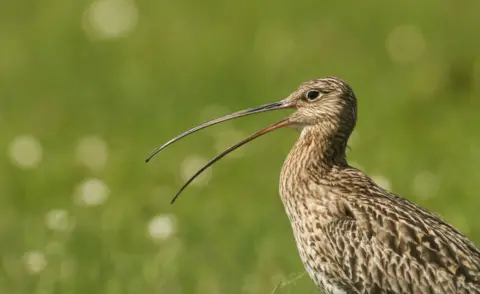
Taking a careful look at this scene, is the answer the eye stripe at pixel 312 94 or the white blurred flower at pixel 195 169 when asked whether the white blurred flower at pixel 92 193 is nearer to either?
the white blurred flower at pixel 195 169

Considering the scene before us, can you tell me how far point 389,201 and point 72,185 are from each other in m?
5.80

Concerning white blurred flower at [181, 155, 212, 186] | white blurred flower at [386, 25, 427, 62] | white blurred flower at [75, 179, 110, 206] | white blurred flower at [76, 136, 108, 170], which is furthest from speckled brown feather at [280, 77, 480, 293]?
white blurred flower at [386, 25, 427, 62]

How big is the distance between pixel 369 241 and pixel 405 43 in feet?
31.1

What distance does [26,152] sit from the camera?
578 inches

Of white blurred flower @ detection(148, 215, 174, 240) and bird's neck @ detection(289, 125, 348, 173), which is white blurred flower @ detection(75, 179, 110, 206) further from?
bird's neck @ detection(289, 125, 348, 173)

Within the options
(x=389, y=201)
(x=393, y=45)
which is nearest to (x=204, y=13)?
(x=393, y=45)

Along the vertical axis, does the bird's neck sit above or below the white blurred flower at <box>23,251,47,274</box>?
above

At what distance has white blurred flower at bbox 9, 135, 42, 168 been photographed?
14.5 metres

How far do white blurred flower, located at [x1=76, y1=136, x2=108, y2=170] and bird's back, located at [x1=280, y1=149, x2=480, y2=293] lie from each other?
5730 millimetres

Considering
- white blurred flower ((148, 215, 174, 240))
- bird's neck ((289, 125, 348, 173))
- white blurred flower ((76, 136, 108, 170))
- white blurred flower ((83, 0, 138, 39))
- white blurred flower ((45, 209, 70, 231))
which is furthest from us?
white blurred flower ((83, 0, 138, 39))

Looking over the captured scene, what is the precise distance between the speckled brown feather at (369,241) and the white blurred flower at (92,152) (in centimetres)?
540

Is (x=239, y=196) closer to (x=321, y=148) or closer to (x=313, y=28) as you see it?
(x=321, y=148)

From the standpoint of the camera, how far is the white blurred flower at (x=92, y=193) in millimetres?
12778

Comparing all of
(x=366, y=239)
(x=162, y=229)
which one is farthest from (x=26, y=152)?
(x=366, y=239)
